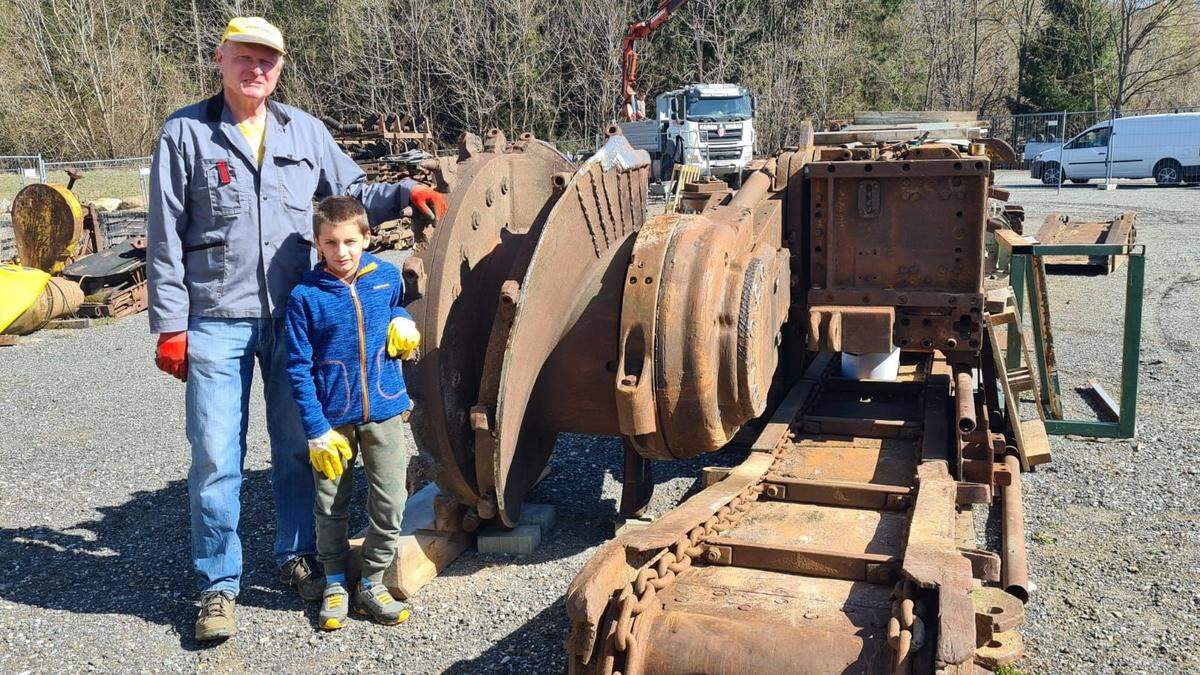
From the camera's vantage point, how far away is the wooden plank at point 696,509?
2.94m

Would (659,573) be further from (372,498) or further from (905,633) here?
(372,498)

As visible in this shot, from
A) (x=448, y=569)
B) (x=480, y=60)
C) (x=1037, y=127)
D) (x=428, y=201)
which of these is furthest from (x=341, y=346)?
(x=1037, y=127)

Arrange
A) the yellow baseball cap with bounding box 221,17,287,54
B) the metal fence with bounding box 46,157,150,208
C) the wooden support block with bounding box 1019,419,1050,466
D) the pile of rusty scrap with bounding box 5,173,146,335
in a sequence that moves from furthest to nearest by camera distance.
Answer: the metal fence with bounding box 46,157,150,208 → the pile of rusty scrap with bounding box 5,173,146,335 → the wooden support block with bounding box 1019,419,1050,466 → the yellow baseball cap with bounding box 221,17,287,54

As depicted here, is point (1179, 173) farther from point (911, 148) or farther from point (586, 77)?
point (911, 148)

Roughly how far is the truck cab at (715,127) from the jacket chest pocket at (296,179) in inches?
839

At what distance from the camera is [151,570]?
4270mm

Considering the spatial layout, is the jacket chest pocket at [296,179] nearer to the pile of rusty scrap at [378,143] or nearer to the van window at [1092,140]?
the pile of rusty scrap at [378,143]

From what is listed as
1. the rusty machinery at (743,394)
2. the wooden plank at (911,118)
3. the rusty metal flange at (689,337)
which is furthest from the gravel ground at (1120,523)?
the wooden plank at (911,118)

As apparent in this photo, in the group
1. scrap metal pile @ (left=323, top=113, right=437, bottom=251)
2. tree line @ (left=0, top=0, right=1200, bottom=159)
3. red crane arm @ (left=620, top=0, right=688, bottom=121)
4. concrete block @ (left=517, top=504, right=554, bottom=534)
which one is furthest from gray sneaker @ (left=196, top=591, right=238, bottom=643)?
tree line @ (left=0, top=0, right=1200, bottom=159)

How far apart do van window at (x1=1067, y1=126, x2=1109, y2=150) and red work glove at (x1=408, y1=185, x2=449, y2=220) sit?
2707cm

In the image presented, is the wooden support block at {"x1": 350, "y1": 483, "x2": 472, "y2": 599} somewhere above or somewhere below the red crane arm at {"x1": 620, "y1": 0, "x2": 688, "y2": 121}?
below

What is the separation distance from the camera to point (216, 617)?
3.58m

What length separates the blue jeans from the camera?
142 inches

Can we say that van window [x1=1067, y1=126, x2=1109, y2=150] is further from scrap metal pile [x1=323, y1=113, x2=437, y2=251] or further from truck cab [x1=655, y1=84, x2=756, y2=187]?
scrap metal pile [x1=323, y1=113, x2=437, y2=251]
